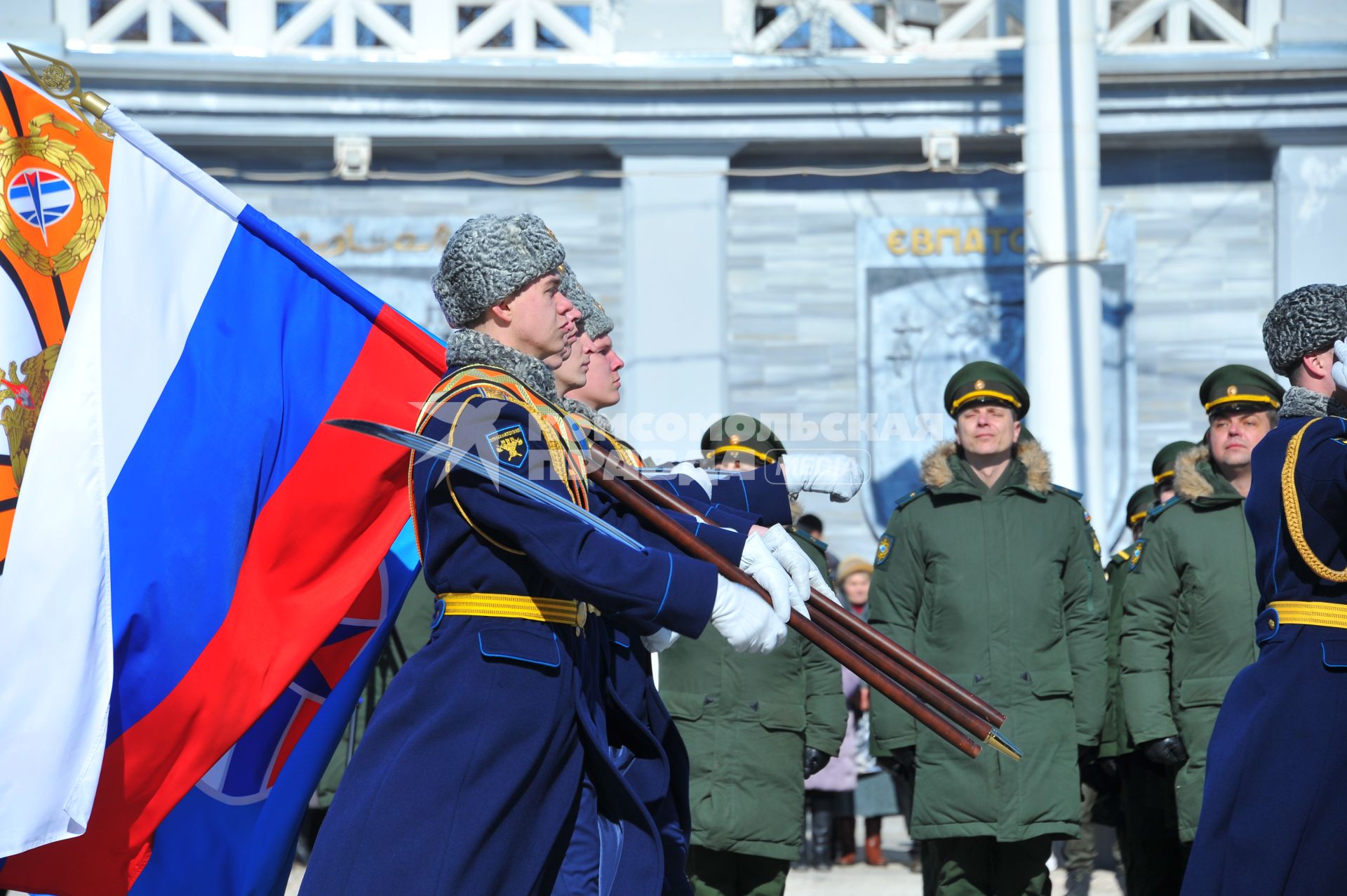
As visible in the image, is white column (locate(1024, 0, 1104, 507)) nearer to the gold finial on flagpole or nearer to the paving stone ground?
the paving stone ground

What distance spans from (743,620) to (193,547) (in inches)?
63.0

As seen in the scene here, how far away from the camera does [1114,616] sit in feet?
21.7

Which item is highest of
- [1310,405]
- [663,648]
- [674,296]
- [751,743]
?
[674,296]

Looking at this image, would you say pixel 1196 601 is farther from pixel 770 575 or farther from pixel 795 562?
pixel 770 575

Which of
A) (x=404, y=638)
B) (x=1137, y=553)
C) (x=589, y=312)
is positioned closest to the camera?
(x=589, y=312)

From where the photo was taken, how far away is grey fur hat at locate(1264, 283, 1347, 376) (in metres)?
3.96

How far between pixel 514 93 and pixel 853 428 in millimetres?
3143

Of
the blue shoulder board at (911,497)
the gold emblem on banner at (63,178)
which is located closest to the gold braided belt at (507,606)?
the gold emblem on banner at (63,178)

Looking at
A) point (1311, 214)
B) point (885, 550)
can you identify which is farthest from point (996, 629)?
point (1311, 214)

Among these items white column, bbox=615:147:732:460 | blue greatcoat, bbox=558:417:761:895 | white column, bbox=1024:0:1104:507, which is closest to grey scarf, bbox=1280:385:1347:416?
blue greatcoat, bbox=558:417:761:895

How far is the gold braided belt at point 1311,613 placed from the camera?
3830 mm

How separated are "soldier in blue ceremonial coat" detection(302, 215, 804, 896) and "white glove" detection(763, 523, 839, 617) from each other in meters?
0.12

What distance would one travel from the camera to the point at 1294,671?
3.86 meters

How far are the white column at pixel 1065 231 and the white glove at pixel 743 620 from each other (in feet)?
22.4
